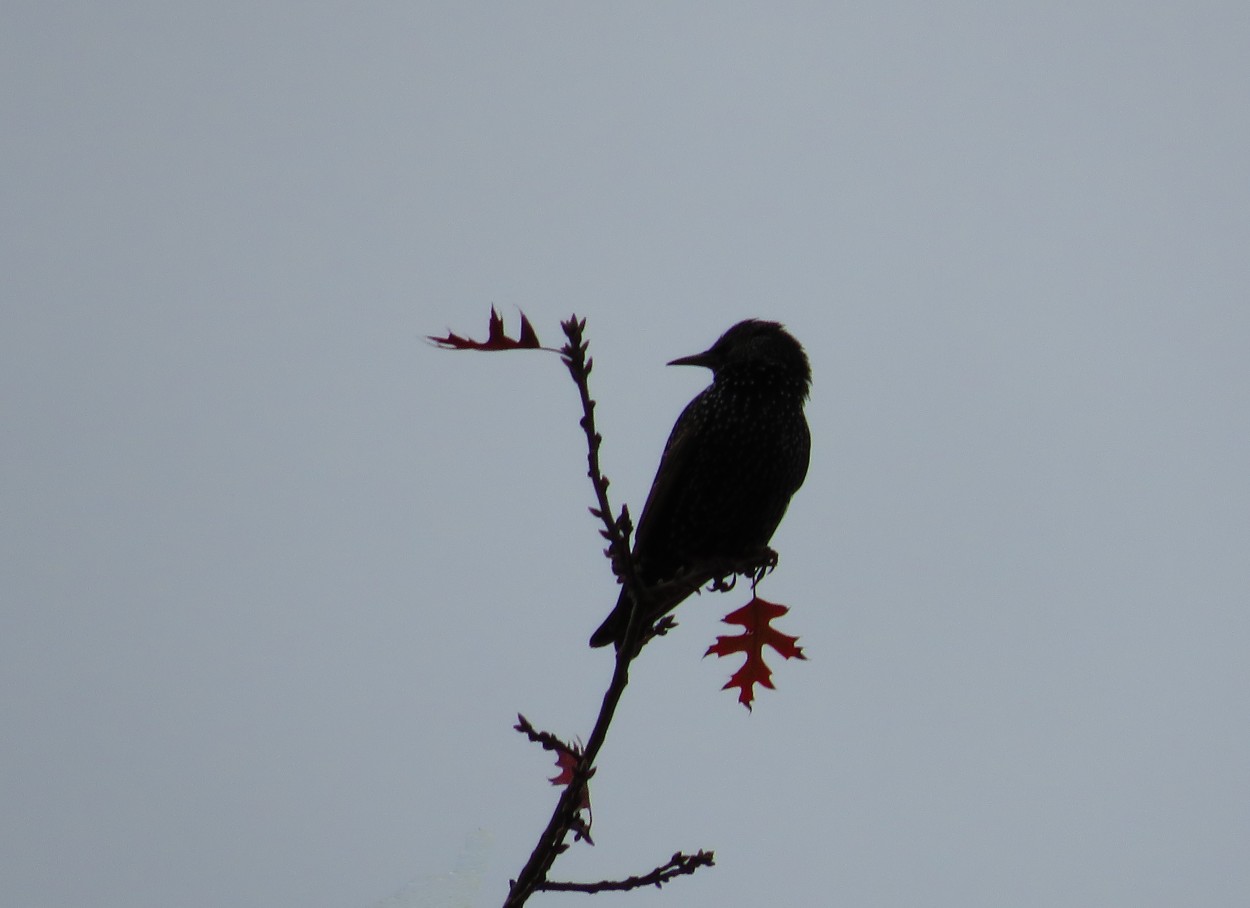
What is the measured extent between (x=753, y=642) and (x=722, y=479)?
1.04 meters

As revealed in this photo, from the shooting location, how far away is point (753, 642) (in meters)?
3.56

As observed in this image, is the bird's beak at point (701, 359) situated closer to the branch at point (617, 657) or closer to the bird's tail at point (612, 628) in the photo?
the bird's tail at point (612, 628)

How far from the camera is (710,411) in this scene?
461 centimetres

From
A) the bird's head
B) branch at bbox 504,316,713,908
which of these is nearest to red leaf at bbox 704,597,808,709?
branch at bbox 504,316,713,908

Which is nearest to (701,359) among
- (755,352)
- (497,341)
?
(755,352)

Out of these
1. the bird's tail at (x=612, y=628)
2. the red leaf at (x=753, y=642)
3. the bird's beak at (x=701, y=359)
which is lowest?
the red leaf at (x=753, y=642)

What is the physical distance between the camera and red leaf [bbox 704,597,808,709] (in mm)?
3545

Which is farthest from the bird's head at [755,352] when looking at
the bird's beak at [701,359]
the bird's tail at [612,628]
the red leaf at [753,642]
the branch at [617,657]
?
the branch at [617,657]

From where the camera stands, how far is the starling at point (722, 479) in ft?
14.7

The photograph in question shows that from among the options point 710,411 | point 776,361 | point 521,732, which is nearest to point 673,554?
point 710,411

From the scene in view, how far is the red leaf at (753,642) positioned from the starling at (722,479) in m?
0.82

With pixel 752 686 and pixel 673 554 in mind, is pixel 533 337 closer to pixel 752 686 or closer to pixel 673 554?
pixel 752 686

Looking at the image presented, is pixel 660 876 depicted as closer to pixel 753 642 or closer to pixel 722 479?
pixel 753 642

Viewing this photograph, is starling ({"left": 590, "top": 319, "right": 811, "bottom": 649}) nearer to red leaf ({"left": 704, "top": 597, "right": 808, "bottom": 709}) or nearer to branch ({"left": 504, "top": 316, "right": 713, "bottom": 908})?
red leaf ({"left": 704, "top": 597, "right": 808, "bottom": 709})
